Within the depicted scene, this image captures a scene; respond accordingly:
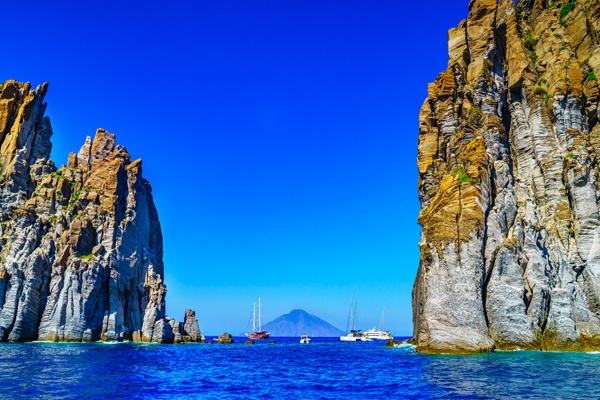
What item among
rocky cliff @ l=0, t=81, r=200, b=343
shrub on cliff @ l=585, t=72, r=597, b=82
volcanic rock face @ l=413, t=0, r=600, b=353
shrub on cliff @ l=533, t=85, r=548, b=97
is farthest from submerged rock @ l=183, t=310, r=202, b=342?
shrub on cliff @ l=585, t=72, r=597, b=82

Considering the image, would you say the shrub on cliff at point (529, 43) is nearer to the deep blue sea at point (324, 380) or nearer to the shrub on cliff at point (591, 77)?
the shrub on cliff at point (591, 77)

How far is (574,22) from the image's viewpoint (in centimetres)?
6200

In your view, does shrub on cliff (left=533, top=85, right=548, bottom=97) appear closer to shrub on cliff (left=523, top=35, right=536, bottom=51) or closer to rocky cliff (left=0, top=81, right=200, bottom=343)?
shrub on cliff (left=523, top=35, right=536, bottom=51)

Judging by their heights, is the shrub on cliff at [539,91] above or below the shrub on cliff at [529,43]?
below

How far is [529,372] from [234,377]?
67.7 ft

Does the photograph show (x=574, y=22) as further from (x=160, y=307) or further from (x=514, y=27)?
(x=160, y=307)

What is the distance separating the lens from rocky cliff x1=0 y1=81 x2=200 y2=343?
7375 centimetres

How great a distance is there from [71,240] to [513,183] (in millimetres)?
70713

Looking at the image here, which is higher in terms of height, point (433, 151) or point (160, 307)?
point (433, 151)

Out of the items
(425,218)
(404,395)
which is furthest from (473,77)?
(404,395)

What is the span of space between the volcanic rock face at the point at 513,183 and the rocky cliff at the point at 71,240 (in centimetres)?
5471

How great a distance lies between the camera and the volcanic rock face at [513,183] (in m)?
44.7

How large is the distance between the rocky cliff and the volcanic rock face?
2154 inches

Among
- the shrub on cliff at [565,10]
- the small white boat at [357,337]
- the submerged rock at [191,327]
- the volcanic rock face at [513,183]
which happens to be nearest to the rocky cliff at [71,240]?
the submerged rock at [191,327]
